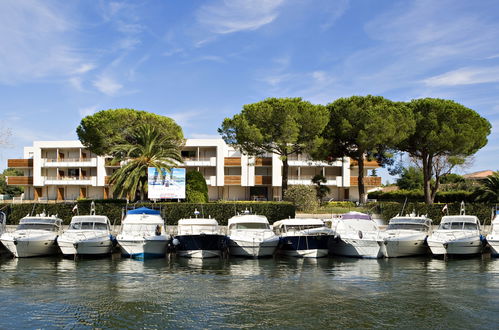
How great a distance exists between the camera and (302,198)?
45.4 m

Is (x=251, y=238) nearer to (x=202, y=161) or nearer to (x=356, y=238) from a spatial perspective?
(x=356, y=238)

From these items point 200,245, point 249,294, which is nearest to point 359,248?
point 200,245

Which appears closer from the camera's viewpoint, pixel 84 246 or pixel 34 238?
pixel 84 246

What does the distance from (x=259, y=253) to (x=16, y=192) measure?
241 feet

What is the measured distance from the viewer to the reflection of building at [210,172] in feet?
224

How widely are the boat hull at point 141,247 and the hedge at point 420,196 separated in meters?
37.6

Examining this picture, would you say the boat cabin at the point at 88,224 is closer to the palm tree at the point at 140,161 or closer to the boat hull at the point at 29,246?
the boat hull at the point at 29,246

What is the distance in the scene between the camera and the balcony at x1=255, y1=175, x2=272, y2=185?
68338mm

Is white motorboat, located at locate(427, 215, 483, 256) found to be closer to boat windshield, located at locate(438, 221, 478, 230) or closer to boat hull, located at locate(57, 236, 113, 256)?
boat windshield, located at locate(438, 221, 478, 230)

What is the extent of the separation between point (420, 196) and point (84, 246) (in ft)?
147

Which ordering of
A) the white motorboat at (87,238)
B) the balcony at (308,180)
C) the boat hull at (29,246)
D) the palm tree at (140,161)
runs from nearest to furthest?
the white motorboat at (87,238) → the boat hull at (29,246) → the palm tree at (140,161) → the balcony at (308,180)

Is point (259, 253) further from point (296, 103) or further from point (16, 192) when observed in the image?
point (16, 192)

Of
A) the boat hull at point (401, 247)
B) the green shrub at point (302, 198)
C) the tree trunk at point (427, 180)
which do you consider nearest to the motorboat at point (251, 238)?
the boat hull at point (401, 247)

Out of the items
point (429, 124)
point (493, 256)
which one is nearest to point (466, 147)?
point (429, 124)
